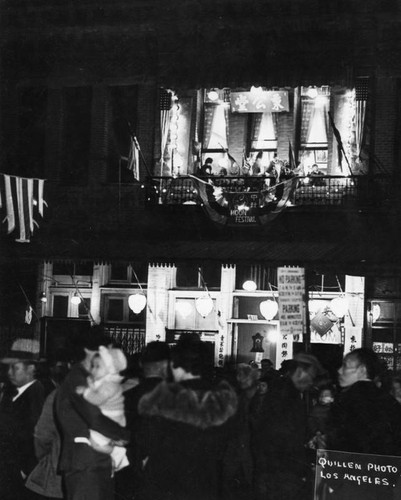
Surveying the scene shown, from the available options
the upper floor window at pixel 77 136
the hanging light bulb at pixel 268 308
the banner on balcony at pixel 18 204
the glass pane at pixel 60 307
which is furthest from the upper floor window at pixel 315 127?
the glass pane at pixel 60 307

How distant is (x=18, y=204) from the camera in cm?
1655

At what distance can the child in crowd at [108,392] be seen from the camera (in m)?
6.43

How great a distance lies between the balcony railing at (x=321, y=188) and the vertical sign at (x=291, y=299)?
3389mm

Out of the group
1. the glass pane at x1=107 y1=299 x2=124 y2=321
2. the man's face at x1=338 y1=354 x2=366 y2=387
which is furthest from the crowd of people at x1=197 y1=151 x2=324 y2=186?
the man's face at x1=338 y1=354 x2=366 y2=387

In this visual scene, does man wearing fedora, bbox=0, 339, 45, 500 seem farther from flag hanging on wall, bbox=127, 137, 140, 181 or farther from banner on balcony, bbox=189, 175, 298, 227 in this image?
flag hanging on wall, bbox=127, 137, 140, 181

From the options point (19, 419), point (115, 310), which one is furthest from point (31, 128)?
point (19, 419)

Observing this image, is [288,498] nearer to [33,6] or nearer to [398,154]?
[398,154]

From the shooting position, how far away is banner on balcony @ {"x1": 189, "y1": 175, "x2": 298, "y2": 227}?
16.8 metres

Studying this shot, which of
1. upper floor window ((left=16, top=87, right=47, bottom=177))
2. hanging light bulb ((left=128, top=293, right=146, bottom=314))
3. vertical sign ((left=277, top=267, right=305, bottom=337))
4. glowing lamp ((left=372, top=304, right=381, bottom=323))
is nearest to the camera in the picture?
vertical sign ((left=277, top=267, right=305, bottom=337))

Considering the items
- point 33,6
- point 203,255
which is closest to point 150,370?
point 203,255

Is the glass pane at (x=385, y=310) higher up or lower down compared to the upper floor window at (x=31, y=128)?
lower down

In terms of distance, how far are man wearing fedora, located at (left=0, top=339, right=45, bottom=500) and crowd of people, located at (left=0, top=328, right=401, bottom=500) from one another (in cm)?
1

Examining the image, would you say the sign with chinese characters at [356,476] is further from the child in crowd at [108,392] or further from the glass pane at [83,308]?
the glass pane at [83,308]

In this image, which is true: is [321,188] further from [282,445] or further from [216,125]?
[282,445]
